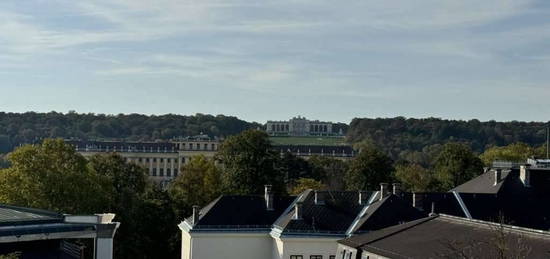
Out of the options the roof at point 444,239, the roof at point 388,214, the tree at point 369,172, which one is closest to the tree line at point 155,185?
the tree at point 369,172

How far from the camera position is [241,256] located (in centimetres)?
5144

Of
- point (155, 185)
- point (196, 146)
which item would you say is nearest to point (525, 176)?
point (155, 185)

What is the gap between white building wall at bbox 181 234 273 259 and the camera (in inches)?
2008

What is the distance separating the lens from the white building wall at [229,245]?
51.0 m

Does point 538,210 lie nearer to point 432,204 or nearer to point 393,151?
point 432,204

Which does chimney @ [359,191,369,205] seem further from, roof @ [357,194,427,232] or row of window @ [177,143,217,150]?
row of window @ [177,143,217,150]

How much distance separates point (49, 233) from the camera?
31.9 metres

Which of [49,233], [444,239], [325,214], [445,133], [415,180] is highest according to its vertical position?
[445,133]

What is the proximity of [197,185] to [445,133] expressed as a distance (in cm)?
11098

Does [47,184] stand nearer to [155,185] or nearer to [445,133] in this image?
[155,185]

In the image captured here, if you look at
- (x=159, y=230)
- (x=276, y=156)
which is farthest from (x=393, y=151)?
(x=159, y=230)

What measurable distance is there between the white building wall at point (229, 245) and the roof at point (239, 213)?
0.54 metres

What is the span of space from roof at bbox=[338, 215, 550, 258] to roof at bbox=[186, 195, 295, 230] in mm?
13467

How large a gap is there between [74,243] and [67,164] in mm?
23493
